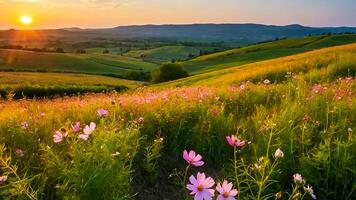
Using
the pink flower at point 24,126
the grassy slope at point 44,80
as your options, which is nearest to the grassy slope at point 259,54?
the grassy slope at point 44,80

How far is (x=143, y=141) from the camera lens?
213 inches

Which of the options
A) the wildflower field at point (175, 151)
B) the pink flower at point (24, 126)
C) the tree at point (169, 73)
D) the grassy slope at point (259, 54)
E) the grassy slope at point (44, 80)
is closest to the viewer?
the wildflower field at point (175, 151)

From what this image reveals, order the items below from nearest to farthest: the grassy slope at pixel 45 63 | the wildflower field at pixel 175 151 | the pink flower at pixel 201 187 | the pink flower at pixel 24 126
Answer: the pink flower at pixel 201 187 < the wildflower field at pixel 175 151 < the pink flower at pixel 24 126 < the grassy slope at pixel 45 63

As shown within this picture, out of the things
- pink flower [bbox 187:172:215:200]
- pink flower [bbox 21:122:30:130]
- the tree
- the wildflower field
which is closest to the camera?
pink flower [bbox 187:172:215:200]

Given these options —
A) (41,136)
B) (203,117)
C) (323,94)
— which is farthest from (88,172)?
(323,94)

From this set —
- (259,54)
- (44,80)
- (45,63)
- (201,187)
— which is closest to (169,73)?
(44,80)

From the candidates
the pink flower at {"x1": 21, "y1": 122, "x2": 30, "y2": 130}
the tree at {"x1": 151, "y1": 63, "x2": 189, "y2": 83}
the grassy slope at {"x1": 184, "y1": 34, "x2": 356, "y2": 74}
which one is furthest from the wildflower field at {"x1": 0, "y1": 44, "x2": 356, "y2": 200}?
the grassy slope at {"x1": 184, "y1": 34, "x2": 356, "y2": 74}

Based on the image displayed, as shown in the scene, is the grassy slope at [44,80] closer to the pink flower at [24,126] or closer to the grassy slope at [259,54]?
the grassy slope at [259,54]

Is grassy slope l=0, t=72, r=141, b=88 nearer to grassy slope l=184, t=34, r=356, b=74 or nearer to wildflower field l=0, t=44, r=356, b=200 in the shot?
grassy slope l=184, t=34, r=356, b=74

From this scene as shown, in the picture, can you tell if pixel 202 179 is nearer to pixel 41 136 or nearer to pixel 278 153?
pixel 278 153

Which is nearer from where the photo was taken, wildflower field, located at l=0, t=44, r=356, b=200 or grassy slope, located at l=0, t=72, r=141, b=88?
wildflower field, located at l=0, t=44, r=356, b=200

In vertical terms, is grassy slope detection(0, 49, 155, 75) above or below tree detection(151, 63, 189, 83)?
below

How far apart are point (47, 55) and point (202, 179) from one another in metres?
102

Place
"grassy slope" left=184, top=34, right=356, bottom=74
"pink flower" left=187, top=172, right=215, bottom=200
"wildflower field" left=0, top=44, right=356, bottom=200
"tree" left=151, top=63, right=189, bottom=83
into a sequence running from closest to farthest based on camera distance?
"pink flower" left=187, top=172, right=215, bottom=200
"wildflower field" left=0, top=44, right=356, bottom=200
"tree" left=151, top=63, right=189, bottom=83
"grassy slope" left=184, top=34, right=356, bottom=74
